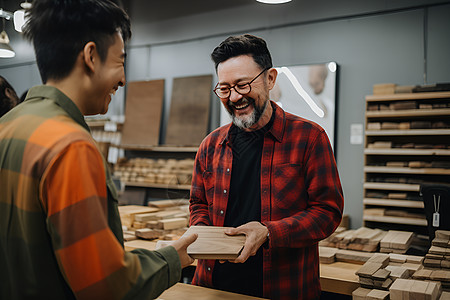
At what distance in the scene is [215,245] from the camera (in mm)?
1474

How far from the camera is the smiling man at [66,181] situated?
0.79 meters

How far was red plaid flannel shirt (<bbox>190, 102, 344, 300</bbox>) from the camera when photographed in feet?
5.47

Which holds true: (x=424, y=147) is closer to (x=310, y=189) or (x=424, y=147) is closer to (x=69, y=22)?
(x=310, y=189)

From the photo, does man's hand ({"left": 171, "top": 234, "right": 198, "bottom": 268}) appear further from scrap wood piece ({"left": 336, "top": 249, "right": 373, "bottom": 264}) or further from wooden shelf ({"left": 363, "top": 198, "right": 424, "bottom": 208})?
wooden shelf ({"left": 363, "top": 198, "right": 424, "bottom": 208})

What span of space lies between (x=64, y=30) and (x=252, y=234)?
100 centimetres

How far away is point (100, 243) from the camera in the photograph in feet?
2.64

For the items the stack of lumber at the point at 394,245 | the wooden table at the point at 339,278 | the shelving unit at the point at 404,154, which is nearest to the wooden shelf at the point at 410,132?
the shelving unit at the point at 404,154

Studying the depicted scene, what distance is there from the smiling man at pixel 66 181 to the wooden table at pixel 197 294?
0.69 m

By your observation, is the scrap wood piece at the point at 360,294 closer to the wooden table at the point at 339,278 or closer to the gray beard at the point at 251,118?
the wooden table at the point at 339,278

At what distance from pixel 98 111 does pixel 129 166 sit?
16.4ft

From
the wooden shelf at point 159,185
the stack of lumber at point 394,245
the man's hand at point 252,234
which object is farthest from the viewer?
the wooden shelf at point 159,185

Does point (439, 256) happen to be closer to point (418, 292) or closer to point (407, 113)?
point (418, 292)

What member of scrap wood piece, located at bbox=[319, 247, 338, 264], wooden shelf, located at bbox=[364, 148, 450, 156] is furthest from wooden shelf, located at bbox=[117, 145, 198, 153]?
scrap wood piece, located at bbox=[319, 247, 338, 264]

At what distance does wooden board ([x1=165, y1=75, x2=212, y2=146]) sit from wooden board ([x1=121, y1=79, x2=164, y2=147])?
0.81 feet
